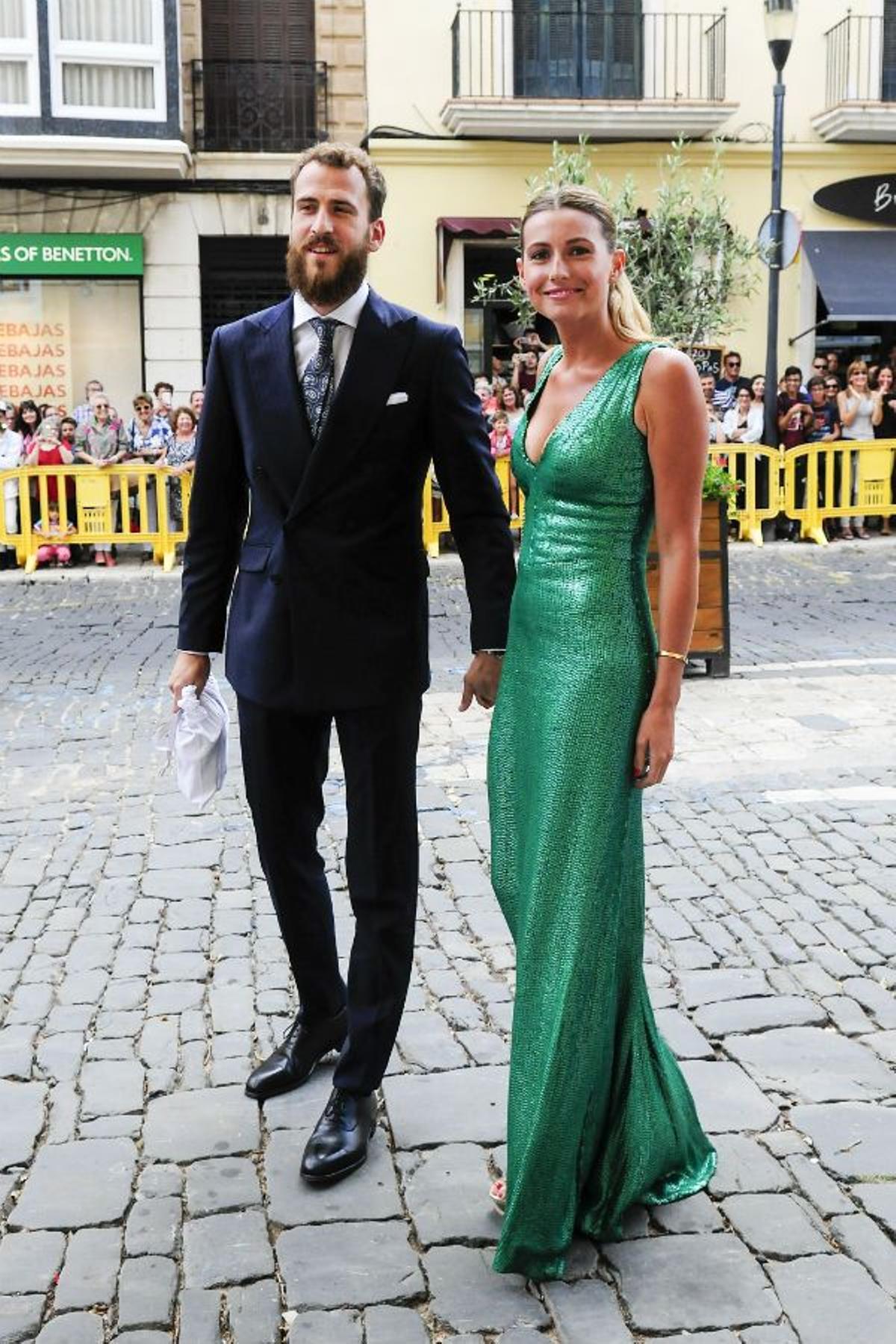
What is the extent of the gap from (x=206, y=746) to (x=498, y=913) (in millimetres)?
1688

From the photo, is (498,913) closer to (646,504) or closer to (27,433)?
(646,504)

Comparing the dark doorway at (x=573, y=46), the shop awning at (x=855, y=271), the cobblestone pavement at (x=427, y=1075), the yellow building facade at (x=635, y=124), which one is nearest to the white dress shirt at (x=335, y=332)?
the cobblestone pavement at (x=427, y=1075)

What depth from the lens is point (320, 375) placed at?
11.1 feet

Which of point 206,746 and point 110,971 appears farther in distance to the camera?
point 110,971

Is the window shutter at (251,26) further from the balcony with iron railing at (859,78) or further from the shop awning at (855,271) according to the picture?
the shop awning at (855,271)

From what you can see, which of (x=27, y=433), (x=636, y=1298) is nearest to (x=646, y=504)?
(x=636, y=1298)

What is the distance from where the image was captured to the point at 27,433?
55.9ft

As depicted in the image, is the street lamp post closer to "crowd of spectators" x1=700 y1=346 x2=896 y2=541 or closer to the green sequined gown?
"crowd of spectators" x1=700 y1=346 x2=896 y2=541

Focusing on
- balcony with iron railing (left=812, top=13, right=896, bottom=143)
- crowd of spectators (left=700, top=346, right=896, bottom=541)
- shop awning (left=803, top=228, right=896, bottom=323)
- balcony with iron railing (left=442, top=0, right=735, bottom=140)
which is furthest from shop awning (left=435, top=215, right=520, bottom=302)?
crowd of spectators (left=700, top=346, right=896, bottom=541)

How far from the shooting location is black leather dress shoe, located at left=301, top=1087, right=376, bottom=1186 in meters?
3.28

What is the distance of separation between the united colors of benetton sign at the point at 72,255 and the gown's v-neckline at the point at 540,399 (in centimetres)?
1874

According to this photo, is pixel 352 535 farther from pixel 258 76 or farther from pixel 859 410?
pixel 258 76

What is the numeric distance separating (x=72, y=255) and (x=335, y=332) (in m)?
18.5

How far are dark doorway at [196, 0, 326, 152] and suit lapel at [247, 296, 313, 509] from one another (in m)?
18.6
